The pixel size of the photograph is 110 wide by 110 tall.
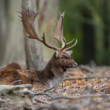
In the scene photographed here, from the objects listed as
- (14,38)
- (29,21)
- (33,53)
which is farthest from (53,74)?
(14,38)

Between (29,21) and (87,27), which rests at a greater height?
(29,21)

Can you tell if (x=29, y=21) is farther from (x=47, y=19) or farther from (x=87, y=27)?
(x=87, y=27)

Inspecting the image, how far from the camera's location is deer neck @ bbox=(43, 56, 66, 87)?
1033 centimetres

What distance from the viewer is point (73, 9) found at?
3120cm

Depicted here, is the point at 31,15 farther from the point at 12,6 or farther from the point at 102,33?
the point at 102,33

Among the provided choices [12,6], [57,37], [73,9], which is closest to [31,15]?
[57,37]

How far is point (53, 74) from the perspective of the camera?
409 inches

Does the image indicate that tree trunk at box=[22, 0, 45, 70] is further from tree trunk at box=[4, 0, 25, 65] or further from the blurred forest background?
the blurred forest background

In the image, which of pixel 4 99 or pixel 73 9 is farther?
pixel 73 9

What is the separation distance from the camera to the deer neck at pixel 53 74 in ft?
33.9

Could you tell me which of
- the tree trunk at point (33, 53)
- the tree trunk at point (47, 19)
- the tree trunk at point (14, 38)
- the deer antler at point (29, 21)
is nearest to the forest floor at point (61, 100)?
the deer antler at point (29, 21)

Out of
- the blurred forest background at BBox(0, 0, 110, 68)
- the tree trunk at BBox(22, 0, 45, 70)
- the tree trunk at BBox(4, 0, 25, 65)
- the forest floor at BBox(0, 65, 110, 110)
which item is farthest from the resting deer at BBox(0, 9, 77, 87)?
the blurred forest background at BBox(0, 0, 110, 68)

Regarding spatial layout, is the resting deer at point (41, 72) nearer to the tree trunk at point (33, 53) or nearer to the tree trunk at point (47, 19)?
the tree trunk at point (33, 53)

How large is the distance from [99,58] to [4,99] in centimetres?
2479
